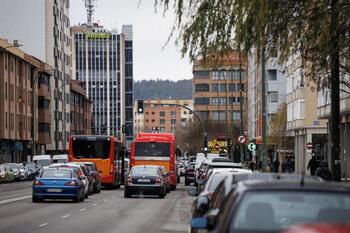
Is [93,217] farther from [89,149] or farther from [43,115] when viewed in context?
[43,115]

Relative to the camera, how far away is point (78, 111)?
137000 mm

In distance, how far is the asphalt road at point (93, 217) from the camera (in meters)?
20.6

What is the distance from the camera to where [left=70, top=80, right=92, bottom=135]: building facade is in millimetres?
130375

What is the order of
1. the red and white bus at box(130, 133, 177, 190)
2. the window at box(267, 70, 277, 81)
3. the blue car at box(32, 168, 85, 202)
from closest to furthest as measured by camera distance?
the blue car at box(32, 168, 85, 202) → the red and white bus at box(130, 133, 177, 190) → the window at box(267, 70, 277, 81)

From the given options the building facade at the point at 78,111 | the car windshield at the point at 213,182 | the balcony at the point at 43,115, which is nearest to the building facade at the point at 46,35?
the balcony at the point at 43,115

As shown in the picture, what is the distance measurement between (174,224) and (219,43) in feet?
28.7

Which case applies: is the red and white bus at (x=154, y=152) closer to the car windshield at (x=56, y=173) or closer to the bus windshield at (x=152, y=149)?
the bus windshield at (x=152, y=149)

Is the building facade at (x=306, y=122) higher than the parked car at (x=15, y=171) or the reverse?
higher

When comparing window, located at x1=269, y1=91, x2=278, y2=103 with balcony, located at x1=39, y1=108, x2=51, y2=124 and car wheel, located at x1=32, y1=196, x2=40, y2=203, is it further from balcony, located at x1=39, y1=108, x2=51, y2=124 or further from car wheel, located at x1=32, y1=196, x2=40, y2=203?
car wheel, located at x1=32, y1=196, x2=40, y2=203

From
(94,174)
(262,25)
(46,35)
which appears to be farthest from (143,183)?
(46,35)

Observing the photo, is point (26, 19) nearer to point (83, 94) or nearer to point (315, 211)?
point (83, 94)

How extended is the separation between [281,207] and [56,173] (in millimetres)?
25989

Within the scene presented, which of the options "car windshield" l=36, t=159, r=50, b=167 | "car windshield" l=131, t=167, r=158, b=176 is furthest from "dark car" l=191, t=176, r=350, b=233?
"car windshield" l=36, t=159, r=50, b=167

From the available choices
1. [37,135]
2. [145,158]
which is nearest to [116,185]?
[145,158]
